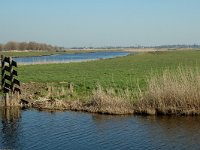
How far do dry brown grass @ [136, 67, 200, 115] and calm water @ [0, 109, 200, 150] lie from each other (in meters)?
0.99

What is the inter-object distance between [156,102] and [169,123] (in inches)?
102

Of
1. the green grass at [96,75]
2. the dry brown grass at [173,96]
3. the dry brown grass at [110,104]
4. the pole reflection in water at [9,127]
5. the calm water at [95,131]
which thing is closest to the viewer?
the calm water at [95,131]

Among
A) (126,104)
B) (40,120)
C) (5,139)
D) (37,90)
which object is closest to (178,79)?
(126,104)

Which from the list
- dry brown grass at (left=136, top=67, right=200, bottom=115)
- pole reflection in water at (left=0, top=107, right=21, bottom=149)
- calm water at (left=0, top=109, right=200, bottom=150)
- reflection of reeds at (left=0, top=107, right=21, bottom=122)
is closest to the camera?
calm water at (left=0, top=109, right=200, bottom=150)

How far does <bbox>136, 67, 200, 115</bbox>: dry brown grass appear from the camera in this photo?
2127cm

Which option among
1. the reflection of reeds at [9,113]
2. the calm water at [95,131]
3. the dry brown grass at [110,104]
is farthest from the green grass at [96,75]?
the calm water at [95,131]

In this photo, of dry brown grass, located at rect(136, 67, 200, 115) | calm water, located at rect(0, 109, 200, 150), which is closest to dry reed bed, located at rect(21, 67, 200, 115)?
dry brown grass, located at rect(136, 67, 200, 115)

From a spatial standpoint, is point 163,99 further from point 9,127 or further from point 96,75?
point 96,75

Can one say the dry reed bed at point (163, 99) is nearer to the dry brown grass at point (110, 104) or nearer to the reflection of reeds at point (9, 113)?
the dry brown grass at point (110, 104)

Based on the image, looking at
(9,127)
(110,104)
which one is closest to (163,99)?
(110,104)

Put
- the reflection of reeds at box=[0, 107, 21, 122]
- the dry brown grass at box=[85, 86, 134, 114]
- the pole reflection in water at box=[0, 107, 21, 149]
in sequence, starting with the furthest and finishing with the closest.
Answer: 1. the dry brown grass at box=[85, 86, 134, 114]
2. the reflection of reeds at box=[0, 107, 21, 122]
3. the pole reflection in water at box=[0, 107, 21, 149]

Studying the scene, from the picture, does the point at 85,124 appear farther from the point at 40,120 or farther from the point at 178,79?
the point at 178,79

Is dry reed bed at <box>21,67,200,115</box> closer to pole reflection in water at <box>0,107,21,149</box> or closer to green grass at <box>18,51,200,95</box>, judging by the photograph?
green grass at <box>18,51,200,95</box>

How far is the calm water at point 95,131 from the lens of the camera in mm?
15823
